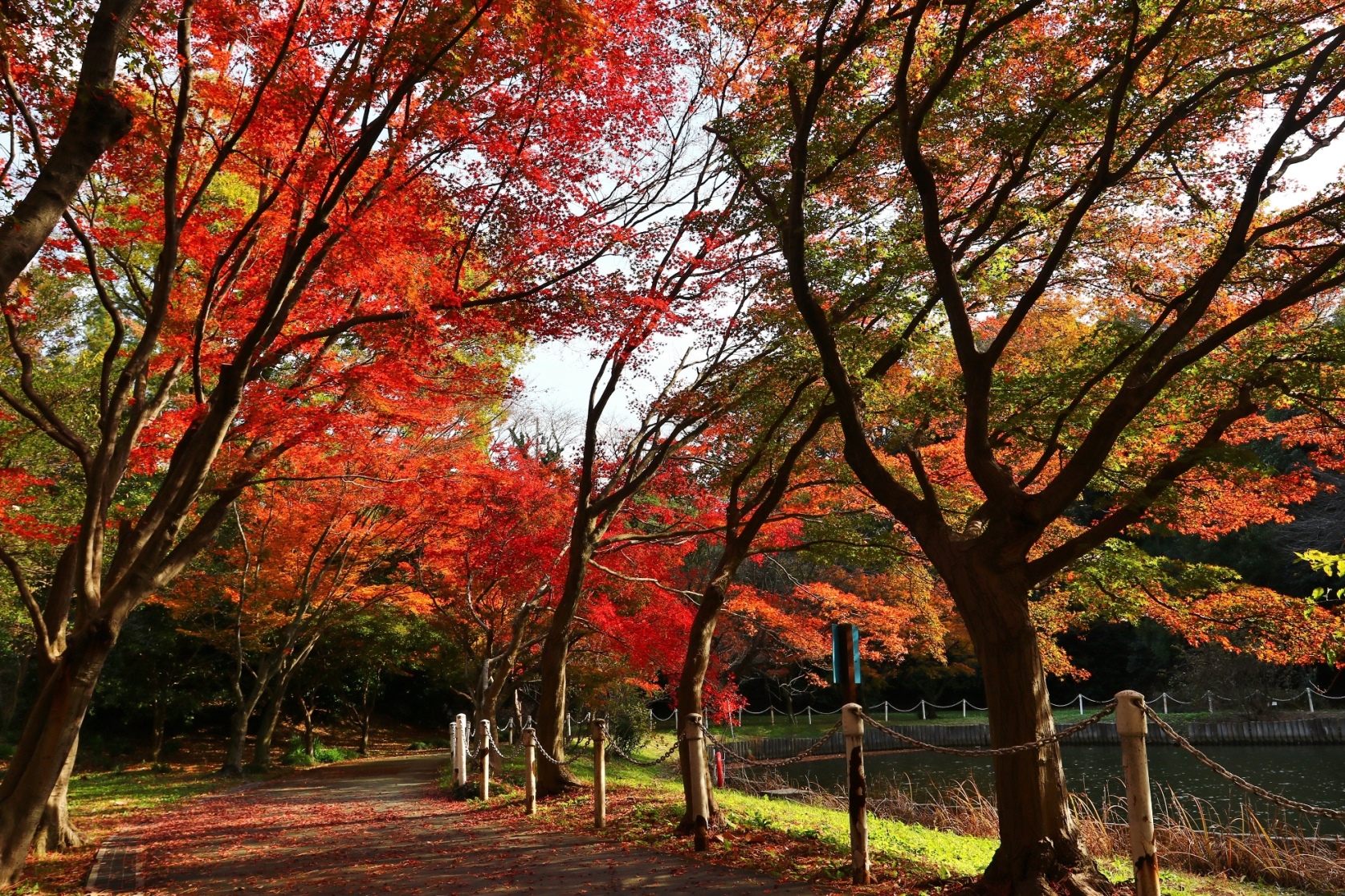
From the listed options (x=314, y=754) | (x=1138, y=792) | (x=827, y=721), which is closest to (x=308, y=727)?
(x=314, y=754)

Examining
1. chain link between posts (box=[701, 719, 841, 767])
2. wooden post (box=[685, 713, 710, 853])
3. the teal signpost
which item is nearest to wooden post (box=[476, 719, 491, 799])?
chain link between posts (box=[701, 719, 841, 767])

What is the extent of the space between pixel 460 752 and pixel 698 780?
6486 millimetres

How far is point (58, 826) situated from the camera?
28.3 ft

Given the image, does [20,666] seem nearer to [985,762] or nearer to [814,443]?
[814,443]

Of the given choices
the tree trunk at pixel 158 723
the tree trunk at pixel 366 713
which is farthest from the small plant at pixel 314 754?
the tree trunk at pixel 158 723

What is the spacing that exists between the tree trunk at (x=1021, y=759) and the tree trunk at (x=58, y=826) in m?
8.33

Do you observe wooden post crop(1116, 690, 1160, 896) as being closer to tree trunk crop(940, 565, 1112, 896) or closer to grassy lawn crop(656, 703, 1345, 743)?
tree trunk crop(940, 565, 1112, 896)

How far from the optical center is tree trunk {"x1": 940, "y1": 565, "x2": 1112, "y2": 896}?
4.94 meters

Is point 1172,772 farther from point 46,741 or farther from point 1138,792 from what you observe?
point 46,741

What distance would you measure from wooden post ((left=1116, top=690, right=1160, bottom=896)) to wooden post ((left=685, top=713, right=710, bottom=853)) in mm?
3699

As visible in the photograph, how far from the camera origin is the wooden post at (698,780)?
709cm

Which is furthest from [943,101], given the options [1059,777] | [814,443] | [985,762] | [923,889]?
[985,762]

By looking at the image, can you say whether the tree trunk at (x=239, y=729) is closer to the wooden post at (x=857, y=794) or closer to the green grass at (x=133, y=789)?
the green grass at (x=133, y=789)

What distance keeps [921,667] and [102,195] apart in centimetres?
2861
